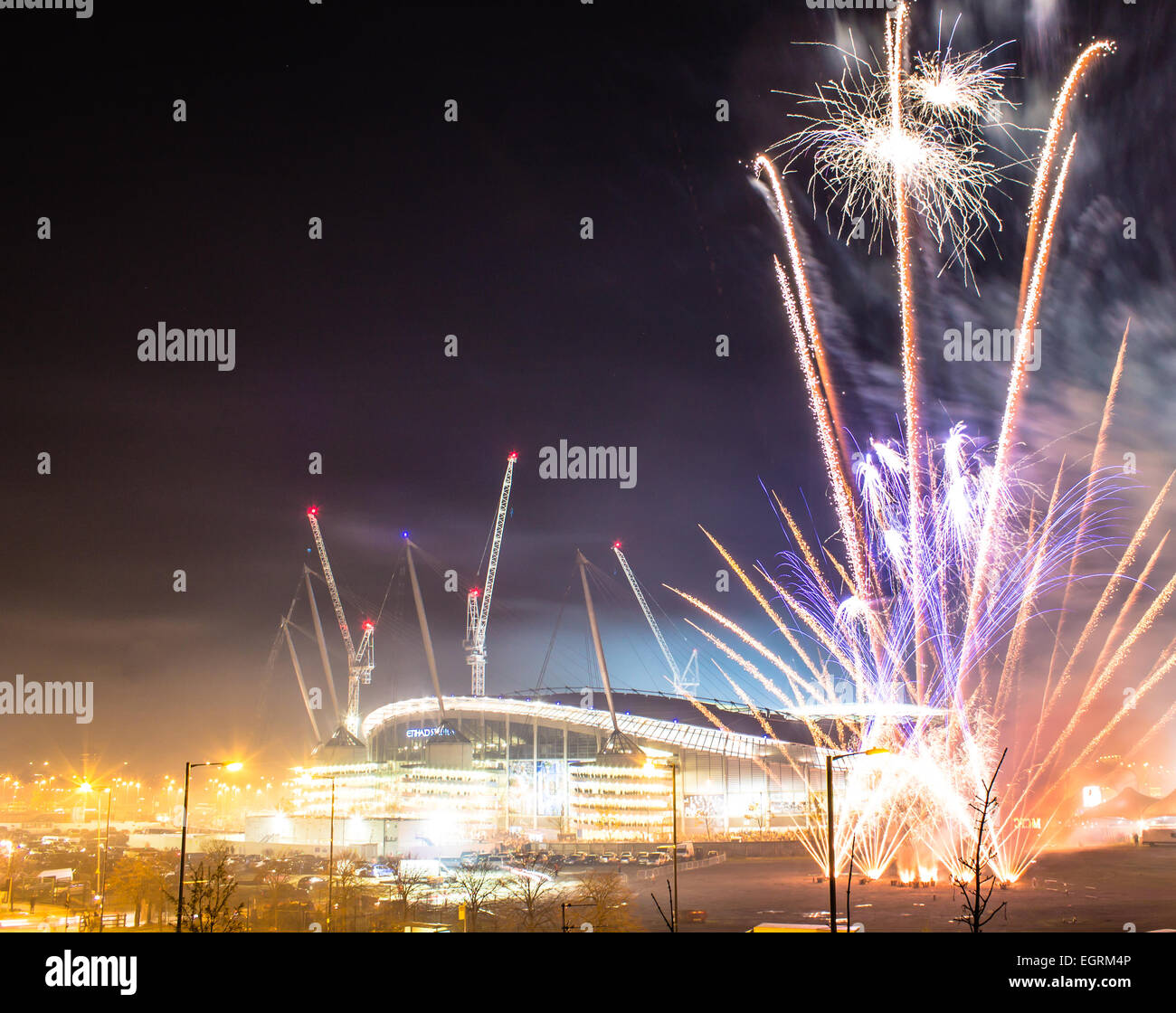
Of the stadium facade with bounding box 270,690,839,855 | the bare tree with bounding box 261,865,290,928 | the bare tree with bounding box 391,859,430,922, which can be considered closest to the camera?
the bare tree with bounding box 391,859,430,922

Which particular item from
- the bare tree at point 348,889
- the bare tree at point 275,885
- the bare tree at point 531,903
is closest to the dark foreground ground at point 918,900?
the bare tree at point 531,903

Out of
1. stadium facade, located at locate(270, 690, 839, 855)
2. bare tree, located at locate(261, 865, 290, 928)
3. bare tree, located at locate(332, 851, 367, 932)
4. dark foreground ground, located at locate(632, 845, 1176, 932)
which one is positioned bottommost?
dark foreground ground, located at locate(632, 845, 1176, 932)

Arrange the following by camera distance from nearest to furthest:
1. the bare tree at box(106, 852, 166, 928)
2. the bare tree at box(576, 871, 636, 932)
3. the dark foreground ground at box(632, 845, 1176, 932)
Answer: the bare tree at box(576, 871, 636, 932)
the dark foreground ground at box(632, 845, 1176, 932)
the bare tree at box(106, 852, 166, 928)

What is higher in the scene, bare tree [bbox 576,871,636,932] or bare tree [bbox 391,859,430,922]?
bare tree [bbox 576,871,636,932]

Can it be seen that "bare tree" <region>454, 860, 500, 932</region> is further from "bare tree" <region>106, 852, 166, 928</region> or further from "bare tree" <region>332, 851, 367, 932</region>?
"bare tree" <region>106, 852, 166, 928</region>

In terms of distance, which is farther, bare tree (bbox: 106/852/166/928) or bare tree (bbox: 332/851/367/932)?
bare tree (bbox: 106/852/166/928)

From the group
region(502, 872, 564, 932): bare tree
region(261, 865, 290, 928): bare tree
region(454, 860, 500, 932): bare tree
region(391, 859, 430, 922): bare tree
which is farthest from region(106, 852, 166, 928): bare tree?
region(502, 872, 564, 932): bare tree

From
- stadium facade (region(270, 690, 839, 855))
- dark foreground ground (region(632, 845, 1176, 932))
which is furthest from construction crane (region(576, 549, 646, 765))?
dark foreground ground (region(632, 845, 1176, 932))
